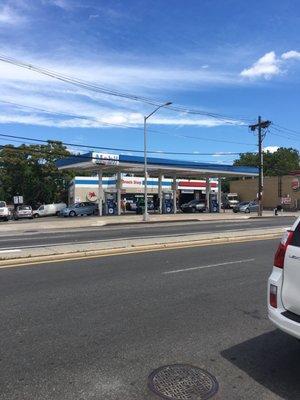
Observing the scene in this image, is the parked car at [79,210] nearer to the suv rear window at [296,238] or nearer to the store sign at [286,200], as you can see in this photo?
the store sign at [286,200]

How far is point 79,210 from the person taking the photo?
52125 millimetres

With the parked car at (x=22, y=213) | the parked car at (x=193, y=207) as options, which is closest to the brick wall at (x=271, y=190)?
the parked car at (x=193, y=207)

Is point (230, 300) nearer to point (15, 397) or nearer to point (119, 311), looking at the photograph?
point (119, 311)

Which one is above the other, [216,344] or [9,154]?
[9,154]

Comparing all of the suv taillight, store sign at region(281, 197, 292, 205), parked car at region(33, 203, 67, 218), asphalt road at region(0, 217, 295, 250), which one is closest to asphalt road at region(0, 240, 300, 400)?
the suv taillight

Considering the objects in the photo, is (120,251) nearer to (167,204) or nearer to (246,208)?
(167,204)

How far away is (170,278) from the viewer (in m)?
9.73

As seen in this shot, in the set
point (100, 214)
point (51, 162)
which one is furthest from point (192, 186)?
point (100, 214)

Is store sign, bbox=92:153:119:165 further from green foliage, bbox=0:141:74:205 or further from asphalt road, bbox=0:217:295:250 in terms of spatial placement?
green foliage, bbox=0:141:74:205

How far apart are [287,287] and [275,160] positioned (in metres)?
122

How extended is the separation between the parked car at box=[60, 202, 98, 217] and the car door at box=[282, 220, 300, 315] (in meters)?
47.7

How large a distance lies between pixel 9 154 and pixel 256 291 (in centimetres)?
6728

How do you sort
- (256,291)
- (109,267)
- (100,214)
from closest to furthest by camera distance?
1. (256,291)
2. (109,267)
3. (100,214)

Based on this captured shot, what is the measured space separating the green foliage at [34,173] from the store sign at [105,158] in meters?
26.3
